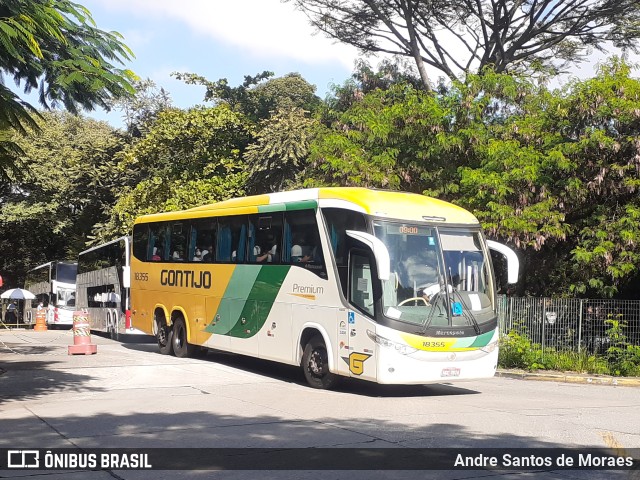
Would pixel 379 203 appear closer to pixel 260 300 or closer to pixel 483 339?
pixel 483 339

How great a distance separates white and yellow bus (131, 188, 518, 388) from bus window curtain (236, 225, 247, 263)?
22 millimetres

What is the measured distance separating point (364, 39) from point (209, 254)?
15396mm

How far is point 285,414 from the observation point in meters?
10.8

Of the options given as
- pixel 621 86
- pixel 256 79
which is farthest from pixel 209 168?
pixel 621 86

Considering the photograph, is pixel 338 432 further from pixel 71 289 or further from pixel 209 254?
pixel 71 289

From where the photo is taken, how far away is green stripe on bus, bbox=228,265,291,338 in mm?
15633

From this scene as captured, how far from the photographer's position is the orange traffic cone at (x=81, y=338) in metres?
20.8

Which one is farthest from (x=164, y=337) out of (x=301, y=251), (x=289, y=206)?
(x=301, y=251)

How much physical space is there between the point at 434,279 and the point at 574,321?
23.7 ft

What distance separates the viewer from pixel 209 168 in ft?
109

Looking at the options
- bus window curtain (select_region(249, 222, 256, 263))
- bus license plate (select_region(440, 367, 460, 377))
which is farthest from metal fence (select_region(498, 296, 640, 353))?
bus window curtain (select_region(249, 222, 256, 263))

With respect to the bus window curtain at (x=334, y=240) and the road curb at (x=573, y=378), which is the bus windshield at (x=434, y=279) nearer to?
the bus window curtain at (x=334, y=240)

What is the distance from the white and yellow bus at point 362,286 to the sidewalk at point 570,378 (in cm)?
454

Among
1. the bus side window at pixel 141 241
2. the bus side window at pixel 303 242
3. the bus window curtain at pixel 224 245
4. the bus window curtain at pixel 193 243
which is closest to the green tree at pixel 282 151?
the bus side window at pixel 141 241
